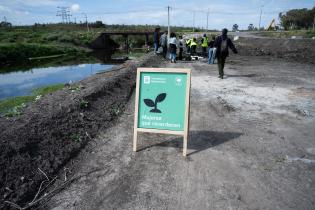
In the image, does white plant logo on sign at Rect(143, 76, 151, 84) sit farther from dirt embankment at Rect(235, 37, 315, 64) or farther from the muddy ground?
dirt embankment at Rect(235, 37, 315, 64)

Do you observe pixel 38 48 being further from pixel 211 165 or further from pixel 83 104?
pixel 211 165

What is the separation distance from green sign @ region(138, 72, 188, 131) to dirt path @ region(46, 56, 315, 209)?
2.04ft

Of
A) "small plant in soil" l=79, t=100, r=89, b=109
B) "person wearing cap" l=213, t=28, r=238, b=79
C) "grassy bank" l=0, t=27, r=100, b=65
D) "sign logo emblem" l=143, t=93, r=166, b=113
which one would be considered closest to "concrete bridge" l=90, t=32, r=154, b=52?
"grassy bank" l=0, t=27, r=100, b=65

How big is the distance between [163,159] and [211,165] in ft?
3.03

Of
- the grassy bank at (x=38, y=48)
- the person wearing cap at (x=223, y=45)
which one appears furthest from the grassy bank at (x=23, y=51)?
the person wearing cap at (x=223, y=45)

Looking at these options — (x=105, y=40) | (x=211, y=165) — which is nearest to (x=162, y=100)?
(x=211, y=165)

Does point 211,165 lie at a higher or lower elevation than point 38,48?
lower

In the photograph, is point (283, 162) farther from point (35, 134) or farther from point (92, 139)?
point (35, 134)

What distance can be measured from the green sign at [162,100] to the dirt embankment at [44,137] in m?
1.61

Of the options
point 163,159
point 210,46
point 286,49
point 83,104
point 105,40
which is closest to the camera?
point 163,159

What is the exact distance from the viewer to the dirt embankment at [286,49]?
2259cm

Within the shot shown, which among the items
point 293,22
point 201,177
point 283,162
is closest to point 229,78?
point 283,162

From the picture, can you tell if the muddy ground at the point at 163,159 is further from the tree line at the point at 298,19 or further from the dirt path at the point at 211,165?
the tree line at the point at 298,19

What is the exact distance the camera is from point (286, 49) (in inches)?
1082
